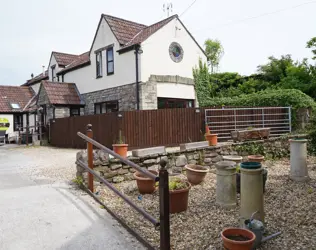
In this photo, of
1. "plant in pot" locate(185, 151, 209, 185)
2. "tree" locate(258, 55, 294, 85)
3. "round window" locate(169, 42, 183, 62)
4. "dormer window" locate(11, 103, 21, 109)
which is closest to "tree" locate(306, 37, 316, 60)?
"tree" locate(258, 55, 294, 85)

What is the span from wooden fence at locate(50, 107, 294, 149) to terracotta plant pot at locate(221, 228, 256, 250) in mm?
7576

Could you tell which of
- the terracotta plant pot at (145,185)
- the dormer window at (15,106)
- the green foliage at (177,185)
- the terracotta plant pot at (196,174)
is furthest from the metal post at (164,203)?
the dormer window at (15,106)

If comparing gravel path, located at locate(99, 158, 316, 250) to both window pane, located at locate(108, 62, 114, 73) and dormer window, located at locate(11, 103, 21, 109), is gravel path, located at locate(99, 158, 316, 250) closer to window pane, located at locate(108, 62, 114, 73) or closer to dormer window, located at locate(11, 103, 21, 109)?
window pane, located at locate(108, 62, 114, 73)

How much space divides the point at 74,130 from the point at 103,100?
10.2 ft

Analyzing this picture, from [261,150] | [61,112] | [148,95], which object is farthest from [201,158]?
[61,112]

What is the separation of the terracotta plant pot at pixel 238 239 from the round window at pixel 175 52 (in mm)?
13175

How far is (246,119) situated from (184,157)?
20.0 feet

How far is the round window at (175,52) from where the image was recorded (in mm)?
15289

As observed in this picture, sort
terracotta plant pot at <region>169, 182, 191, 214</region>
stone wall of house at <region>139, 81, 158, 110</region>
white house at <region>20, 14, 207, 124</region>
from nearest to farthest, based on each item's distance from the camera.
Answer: terracotta plant pot at <region>169, 182, 191, 214</region>
stone wall of house at <region>139, 81, 158, 110</region>
white house at <region>20, 14, 207, 124</region>

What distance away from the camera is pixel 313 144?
7426 mm

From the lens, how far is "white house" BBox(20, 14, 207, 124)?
14.2 meters

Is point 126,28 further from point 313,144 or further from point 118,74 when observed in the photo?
point 313,144

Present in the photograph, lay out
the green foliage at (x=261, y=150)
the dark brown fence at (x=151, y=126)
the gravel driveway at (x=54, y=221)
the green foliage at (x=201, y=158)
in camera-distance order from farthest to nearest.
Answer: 1. the dark brown fence at (x=151, y=126)
2. the green foliage at (x=261, y=150)
3. the green foliage at (x=201, y=158)
4. the gravel driveway at (x=54, y=221)

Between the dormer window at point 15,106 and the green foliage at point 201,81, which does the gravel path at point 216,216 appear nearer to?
the green foliage at point 201,81
